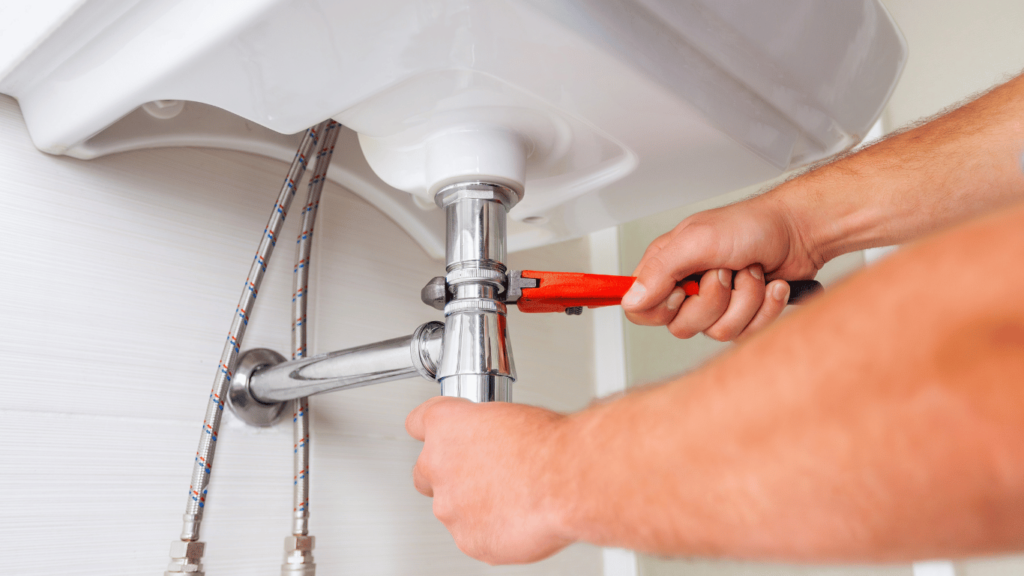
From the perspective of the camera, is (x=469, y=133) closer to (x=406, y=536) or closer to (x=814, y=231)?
(x=814, y=231)

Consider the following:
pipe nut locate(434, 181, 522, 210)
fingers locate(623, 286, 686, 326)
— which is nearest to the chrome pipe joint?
pipe nut locate(434, 181, 522, 210)

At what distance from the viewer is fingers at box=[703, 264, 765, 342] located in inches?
18.8

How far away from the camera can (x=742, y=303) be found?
1.57 ft

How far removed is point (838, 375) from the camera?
151 mm

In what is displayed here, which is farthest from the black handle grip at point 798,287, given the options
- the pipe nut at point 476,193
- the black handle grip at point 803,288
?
the pipe nut at point 476,193

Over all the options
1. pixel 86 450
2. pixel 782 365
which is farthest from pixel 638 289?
pixel 86 450

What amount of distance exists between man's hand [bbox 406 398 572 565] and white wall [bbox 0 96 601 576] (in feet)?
0.87

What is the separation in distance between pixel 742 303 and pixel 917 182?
0.15 metres

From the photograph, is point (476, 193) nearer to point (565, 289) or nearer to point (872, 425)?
point (565, 289)

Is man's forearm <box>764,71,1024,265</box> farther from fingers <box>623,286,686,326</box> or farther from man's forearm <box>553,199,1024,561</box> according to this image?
man's forearm <box>553,199,1024,561</box>

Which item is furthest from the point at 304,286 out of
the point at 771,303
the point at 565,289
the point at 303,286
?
the point at 771,303

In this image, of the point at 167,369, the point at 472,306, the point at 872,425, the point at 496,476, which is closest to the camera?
the point at 872,425

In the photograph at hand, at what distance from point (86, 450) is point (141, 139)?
0.22 m

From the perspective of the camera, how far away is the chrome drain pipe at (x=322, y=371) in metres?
0.44
